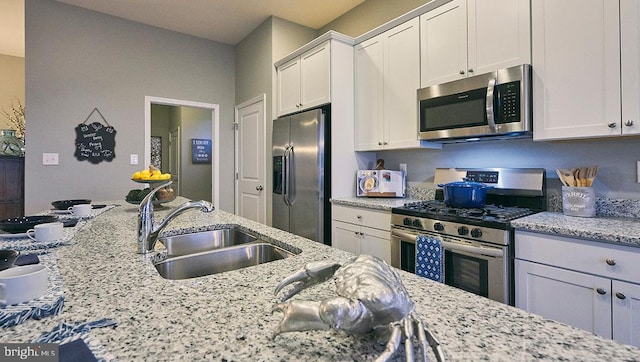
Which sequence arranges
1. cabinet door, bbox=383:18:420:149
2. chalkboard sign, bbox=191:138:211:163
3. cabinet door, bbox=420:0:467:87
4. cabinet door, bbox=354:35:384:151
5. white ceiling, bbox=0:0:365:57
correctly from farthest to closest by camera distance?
chalkboard sign, bbox=191:138:211:163 → white ceiling, bbox=0:0:365:57 → cabinet door, bbox=354:35:384:151 → cabinet door, bbox=383:18:420:149 → cabinet door, bbox=420:0:467:87

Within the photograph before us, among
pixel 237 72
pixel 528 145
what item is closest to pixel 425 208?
pixel 528 145

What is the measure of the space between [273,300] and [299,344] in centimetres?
19

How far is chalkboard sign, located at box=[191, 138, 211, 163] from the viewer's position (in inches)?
227

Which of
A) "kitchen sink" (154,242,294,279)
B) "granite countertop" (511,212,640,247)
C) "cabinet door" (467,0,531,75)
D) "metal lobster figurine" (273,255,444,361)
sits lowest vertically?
"kitchen sink" (154,242,294,279)

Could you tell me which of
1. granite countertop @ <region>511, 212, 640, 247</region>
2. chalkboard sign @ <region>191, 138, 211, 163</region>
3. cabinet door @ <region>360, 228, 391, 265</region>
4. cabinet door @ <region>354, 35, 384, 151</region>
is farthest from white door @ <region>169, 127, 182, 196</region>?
granite countertop @ <region>511, 212, 640, 247</region>

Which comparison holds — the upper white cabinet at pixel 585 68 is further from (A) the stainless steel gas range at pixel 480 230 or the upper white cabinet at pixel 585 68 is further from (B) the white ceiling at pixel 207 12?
(B) the white ceiling at pixel 207 12

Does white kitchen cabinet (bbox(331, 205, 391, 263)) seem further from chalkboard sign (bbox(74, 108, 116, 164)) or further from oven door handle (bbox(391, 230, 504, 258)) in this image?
chalkboard sign (bbox(74, 108, 116, 164))

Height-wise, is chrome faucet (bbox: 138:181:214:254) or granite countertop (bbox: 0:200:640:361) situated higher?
chrome faucet (bbox: 138:181:214:254)

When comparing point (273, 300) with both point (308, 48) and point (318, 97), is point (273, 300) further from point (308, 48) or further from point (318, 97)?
point (308, 48)

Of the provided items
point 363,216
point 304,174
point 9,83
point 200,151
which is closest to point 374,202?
point 363,216

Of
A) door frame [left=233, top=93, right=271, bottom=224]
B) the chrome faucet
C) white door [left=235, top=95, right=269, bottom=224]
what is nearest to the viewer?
the chrome faucet

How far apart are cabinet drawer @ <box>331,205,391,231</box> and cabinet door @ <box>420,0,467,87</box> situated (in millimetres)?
1116

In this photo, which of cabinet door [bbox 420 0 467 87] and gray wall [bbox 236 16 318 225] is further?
gray wall [bbox 236 16 318 225]

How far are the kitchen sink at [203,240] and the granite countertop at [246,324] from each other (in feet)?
1.95
